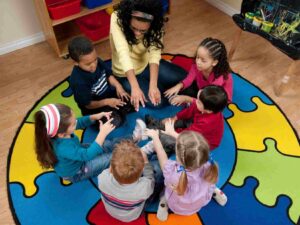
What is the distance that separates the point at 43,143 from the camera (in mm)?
1217

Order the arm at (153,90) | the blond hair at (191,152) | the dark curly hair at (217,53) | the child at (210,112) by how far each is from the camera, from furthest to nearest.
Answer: the arm at (153,90) → the dark curly hair at (217,53) → the child at (210,112) → the blond hair at (191,152)

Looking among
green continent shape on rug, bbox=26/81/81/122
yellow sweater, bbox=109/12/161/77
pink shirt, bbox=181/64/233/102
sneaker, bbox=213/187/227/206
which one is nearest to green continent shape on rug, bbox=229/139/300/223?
sneaker, bbox=213/187/227/206

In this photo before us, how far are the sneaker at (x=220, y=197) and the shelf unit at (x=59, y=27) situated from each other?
1639 millimetres

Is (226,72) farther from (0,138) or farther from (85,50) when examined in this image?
(0,138)

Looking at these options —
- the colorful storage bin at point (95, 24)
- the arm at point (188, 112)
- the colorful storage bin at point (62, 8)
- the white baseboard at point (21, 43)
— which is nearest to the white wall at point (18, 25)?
the white baseboard at point (21, 43)

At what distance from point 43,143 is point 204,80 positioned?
1041 mm

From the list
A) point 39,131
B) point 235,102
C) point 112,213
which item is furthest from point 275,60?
point 39,131

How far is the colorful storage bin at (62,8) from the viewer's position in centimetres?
216

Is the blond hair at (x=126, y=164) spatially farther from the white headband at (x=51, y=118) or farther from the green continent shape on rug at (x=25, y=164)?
the green continent shape on rug at (x=25, y=164)

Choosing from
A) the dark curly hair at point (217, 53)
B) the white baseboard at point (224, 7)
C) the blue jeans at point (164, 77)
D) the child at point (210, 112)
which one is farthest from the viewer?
the white baseboard at point (224, 7)

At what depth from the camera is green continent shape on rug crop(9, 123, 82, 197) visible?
1.63m

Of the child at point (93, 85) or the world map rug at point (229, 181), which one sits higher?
the child at point (93, 85)

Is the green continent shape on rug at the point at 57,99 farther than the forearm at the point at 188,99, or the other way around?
the green continent shape on rug at the point at 57,99

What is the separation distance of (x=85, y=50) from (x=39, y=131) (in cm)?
50
